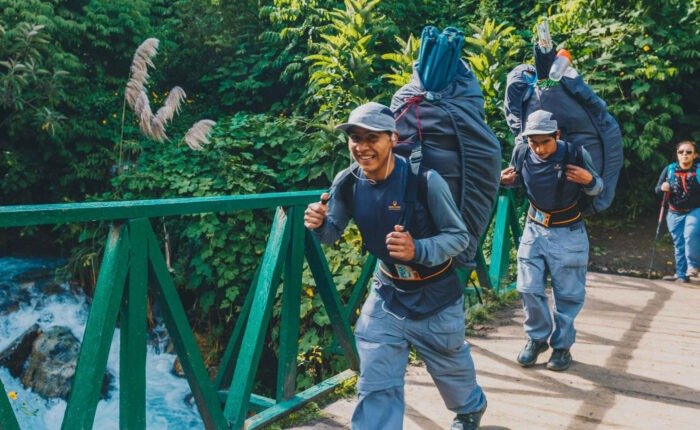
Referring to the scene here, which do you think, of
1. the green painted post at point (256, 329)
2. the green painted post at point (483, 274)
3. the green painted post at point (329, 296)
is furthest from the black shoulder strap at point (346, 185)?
the green painted post at point (483, 274)

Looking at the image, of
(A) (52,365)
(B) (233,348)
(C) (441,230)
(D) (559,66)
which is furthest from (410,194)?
(A) (52,365)

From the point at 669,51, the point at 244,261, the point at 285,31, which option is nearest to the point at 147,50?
the point at 285,31

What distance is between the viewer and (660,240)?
8977 millimetres

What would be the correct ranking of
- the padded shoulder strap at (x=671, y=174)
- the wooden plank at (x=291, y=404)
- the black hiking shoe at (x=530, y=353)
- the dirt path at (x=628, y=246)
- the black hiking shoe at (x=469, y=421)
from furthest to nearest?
the dirt path at (x=628, y=246) < the padded shoulder strap at (x=671, y=174) < the black hiking shoe at (x=530, y=353) < the wooden plank at (x=291, y=404) < the black hiking shoe at (x=469, y=421)

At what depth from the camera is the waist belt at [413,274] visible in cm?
241

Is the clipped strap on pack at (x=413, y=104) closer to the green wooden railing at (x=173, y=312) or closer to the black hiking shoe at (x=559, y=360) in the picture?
the green wooden railing at (x=173, y=312)

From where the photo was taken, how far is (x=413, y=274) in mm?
2414

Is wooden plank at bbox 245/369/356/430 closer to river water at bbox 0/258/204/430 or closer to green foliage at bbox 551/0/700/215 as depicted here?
river water at bbox 0/258/204/430

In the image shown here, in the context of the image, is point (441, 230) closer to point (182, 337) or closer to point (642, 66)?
point (182, 337)

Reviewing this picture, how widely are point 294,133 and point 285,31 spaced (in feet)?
6.94

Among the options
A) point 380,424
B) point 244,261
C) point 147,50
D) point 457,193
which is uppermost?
point 147,50

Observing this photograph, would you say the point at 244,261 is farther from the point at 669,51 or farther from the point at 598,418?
the point at 669,51

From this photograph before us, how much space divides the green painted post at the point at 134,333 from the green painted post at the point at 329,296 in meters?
1.05

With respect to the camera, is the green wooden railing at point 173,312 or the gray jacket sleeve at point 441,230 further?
the gray jacket sleeve at point 441,230
